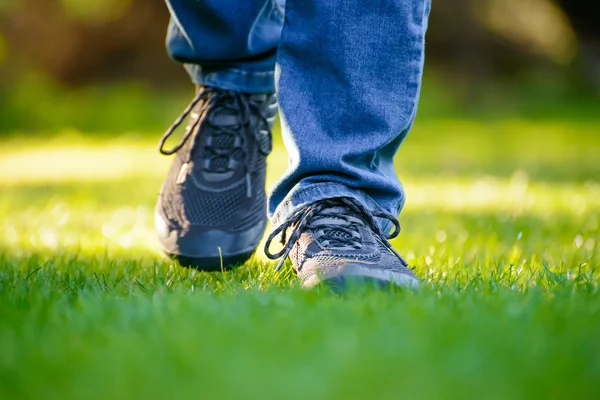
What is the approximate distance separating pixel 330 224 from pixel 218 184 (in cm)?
43

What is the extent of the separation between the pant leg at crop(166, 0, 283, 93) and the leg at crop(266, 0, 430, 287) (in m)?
0.32

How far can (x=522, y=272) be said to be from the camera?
1.63 meters

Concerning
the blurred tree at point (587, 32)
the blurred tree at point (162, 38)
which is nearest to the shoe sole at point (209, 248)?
the blurred tree at point (162, 38)

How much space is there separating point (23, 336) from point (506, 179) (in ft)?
11.7

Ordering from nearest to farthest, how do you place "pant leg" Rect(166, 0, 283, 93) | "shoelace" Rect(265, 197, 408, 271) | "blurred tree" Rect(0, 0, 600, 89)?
"shoelace" Rect(265, 197, 408, 271), "pant leg" Rect(166, 0, 283, 93), "blurred tree" Rect(0, 0, 600, 89)

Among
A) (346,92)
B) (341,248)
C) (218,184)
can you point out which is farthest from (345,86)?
(218,184)

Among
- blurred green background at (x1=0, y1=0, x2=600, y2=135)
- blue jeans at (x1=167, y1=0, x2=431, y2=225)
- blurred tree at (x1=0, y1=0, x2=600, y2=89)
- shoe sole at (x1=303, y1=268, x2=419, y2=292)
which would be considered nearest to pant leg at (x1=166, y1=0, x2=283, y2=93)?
blue jeans at (x1=167, y1=0, x2=431, y2=225)

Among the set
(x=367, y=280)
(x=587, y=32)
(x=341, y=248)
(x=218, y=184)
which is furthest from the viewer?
(x=587, y=32)

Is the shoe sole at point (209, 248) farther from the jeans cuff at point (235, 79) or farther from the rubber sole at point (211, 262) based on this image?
the jeans cuff at point (235, 79)

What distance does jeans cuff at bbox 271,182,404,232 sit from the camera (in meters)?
1.56

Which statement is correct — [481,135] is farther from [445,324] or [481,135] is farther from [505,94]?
[445,324]

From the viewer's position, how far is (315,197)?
156cm

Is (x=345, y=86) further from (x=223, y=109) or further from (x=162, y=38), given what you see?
(x=162, y=38)

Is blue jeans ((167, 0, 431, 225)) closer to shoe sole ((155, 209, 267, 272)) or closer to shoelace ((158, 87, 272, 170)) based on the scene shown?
shoe sole ((155, 209, 267, 272))
